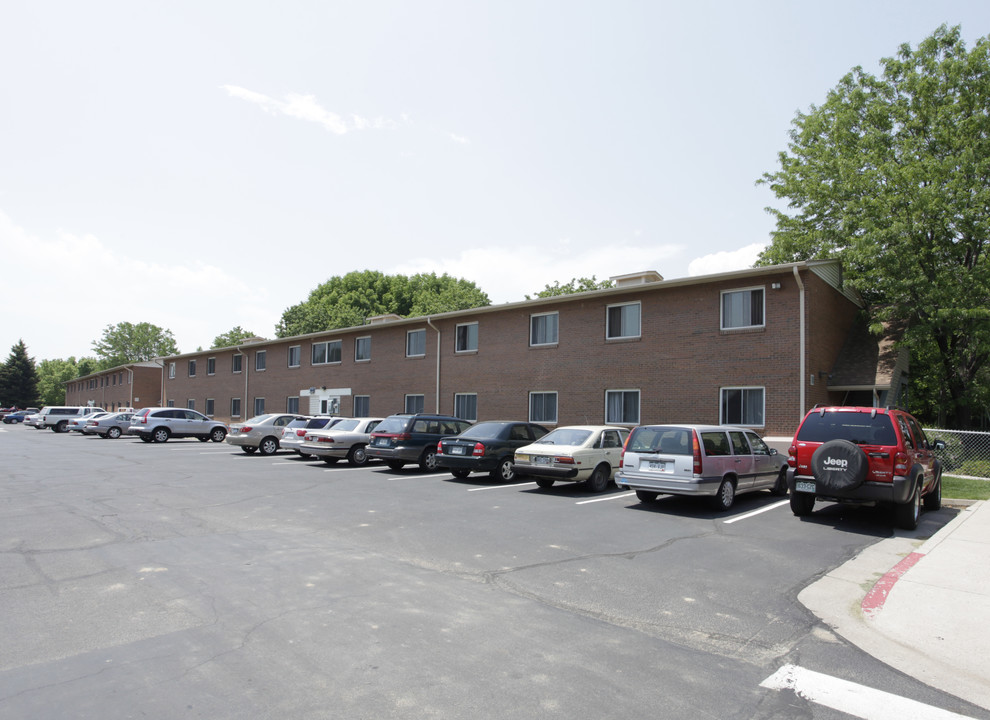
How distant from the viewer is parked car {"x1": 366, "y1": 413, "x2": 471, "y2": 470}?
1672 cm

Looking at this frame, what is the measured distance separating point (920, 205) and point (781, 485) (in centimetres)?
1143

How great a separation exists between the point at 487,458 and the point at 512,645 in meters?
10.0

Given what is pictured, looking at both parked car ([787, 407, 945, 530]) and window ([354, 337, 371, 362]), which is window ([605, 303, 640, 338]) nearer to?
parked car ([787, 407, 945, 530])

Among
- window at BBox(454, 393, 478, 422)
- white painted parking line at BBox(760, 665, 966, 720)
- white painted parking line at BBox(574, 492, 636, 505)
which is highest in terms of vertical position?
window at BBox(454, 393, 478, 422)

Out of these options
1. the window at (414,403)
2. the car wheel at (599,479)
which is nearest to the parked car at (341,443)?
the car wheel at (599,479)

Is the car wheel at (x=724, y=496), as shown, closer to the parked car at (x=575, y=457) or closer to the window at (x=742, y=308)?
the parked car at (x=575, y=457)

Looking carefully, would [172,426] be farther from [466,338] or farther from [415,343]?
[466,338]

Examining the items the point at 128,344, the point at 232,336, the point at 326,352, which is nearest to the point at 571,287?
the point at 326,352

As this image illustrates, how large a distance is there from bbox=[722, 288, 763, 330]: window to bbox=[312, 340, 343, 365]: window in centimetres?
2096

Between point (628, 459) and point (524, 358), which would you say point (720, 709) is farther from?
point (524, 358)

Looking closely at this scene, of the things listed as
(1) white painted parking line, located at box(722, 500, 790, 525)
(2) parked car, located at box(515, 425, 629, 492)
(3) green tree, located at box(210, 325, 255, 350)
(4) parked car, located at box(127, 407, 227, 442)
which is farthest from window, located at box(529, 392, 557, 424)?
(3) green tree, located at box(210, 325, 255, 350)

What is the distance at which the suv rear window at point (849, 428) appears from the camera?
967 centimetres

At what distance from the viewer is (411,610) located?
539 cm

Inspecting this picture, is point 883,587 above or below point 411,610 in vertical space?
below
